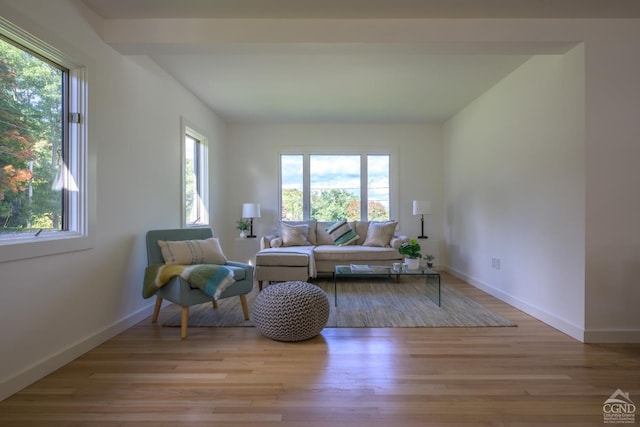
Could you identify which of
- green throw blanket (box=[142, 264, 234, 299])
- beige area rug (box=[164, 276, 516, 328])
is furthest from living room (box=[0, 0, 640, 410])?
beige area rug (box=[164, 276, 516, 328])

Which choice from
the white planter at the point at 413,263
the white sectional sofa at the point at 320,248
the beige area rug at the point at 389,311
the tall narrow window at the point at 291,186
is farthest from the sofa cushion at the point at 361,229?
the white planter at the point at 413,263

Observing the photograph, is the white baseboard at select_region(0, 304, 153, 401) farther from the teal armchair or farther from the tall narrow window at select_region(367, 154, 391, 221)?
the tall narrow window at select_region(367, 154, 391, 221)

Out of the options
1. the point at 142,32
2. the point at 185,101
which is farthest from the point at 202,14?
the point at 185,101

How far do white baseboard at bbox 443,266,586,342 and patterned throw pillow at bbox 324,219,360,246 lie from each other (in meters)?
1.84

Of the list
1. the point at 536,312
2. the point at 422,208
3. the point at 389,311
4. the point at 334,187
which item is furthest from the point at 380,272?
the point at 334,187

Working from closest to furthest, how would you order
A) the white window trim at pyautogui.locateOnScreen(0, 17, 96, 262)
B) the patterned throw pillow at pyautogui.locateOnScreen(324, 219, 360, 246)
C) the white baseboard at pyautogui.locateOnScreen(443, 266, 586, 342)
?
the white window trim at pyautogui.locateOnScreen(0, 17, 96, 262)
the white baseboard at pyautogui.locateOnScreen(443, 266, 586, 342)
the patterned throw pillow at pyautogui.locateOnScreen(324, 219, 360, 246)

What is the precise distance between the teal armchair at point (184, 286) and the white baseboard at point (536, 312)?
275 cm

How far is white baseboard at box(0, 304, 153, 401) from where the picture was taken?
6.22 ft

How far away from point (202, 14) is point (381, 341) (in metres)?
2.92

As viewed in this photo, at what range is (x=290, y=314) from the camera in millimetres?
2602

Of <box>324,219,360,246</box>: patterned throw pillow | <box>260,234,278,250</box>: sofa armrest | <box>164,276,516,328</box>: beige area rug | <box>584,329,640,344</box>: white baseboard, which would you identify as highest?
<box>324,219,360,246</box>: patterned throw pillow

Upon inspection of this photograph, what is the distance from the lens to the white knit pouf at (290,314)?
102 inches

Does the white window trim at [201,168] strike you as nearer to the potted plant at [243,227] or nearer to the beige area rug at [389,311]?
the potted plant at [243,227]

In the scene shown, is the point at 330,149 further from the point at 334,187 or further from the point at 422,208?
the point at 422,208
